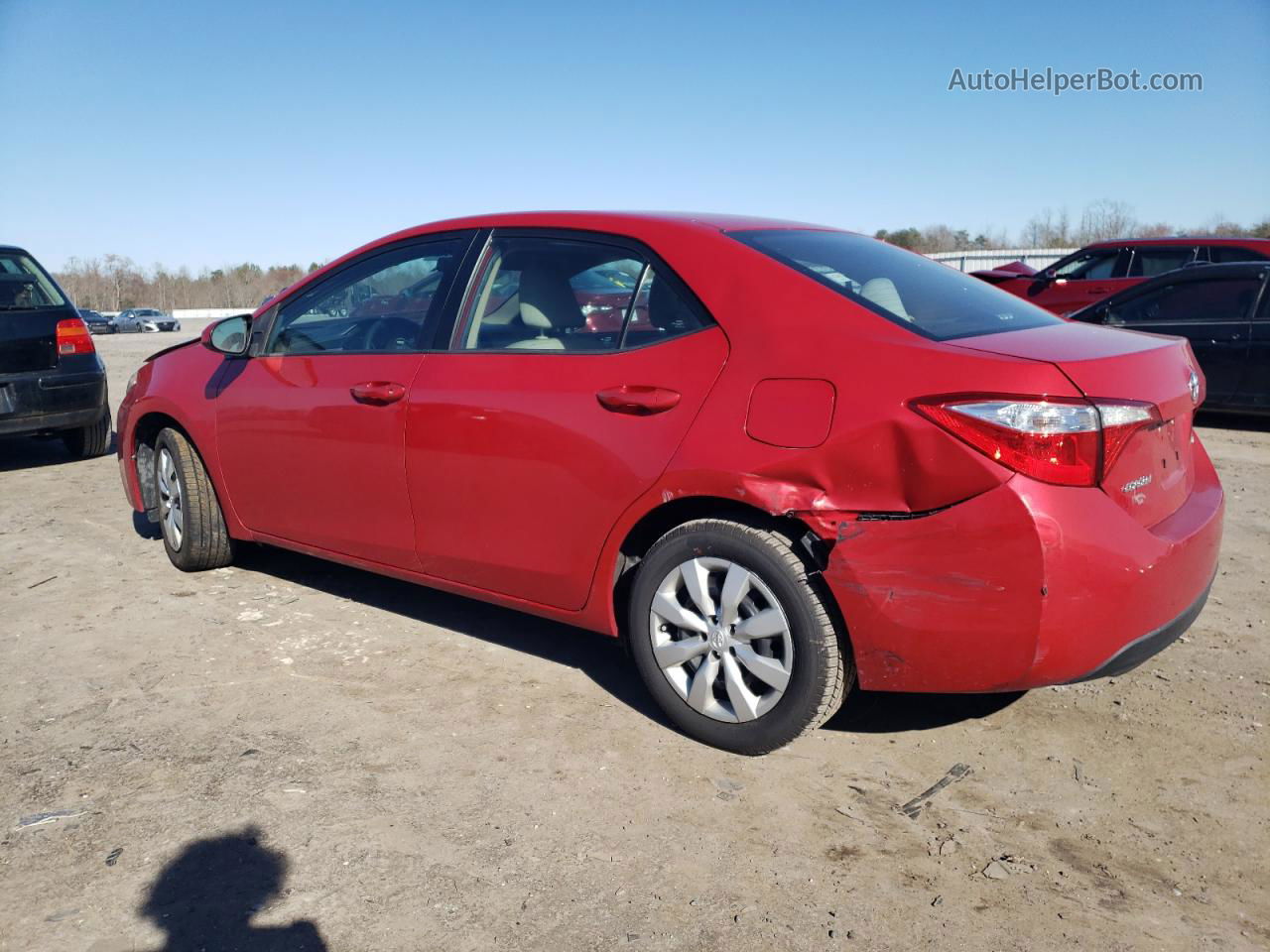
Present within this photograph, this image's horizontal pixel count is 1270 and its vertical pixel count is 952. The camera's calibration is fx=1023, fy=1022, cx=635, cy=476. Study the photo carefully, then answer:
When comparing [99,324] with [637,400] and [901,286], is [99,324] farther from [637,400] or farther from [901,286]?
[901,286]

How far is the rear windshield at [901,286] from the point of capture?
2.99 m

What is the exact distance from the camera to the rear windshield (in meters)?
2.99

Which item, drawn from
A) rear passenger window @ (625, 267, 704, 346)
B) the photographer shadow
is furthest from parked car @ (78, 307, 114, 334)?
the photographer shadow

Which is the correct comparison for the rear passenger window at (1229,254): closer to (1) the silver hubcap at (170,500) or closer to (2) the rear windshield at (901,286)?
(2) the rear windshield at (901,286)

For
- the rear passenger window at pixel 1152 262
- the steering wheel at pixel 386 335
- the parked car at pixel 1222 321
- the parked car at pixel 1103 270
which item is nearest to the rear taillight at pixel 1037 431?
the steering wheel at pixel 386 335

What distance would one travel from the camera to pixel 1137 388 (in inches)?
108

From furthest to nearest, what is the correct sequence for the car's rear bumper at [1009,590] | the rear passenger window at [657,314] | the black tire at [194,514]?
1. the black tire at [194,514]
2. the rear passenger window at [657,314]
3. the car's rear bumper at [1009,590]

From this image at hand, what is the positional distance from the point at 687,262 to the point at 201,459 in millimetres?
2766

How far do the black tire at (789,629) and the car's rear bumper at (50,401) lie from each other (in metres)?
6.21

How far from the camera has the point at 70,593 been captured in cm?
479

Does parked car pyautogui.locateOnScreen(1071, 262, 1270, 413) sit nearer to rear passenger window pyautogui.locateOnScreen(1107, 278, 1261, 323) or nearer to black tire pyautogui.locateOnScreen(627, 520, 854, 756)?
rear passenger window pyautogui.locateOnScreen(1107, 278, 1261, 323)

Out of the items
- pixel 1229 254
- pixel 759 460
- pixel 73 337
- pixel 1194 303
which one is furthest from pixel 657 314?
pixel 1229 254

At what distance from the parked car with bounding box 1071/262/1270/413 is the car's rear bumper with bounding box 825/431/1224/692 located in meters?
6.40

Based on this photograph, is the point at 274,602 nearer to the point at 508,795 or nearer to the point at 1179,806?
the point at 508,795
